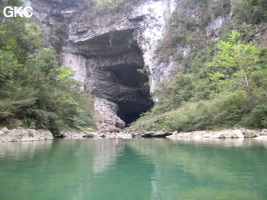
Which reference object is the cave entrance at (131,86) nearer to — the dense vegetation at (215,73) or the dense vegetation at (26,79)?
the dense vegetation at (215,73)

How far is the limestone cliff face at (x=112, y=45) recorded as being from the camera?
98.1ft

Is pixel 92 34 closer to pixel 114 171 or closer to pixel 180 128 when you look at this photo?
pixel 180 128

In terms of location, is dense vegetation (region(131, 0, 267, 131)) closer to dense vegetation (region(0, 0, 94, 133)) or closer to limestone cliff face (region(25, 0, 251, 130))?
limestone cliff face (region(25, 0, 251, 130))

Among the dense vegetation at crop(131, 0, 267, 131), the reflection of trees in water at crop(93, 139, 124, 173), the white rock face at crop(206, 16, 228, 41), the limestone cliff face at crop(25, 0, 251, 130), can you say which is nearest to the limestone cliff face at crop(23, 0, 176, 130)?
the limestone cliff face at crop(25, 0, 251, 130)

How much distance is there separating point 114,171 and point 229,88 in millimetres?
12702

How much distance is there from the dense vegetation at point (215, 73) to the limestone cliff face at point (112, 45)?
4.17 feet

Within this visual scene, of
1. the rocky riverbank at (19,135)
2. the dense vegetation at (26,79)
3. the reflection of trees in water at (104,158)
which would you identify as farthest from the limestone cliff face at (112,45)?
the reflection of trees in water at (104,158)

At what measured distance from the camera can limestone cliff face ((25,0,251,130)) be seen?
29891mm

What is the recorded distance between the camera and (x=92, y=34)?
31.6m

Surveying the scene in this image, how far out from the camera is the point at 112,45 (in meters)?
33.0

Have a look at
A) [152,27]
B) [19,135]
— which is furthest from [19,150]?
[152,27]

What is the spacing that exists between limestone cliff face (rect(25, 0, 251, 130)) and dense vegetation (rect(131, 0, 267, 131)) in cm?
127

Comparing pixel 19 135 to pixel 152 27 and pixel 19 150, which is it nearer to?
pixel 19 150

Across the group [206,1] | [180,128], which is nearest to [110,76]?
[206,1]
